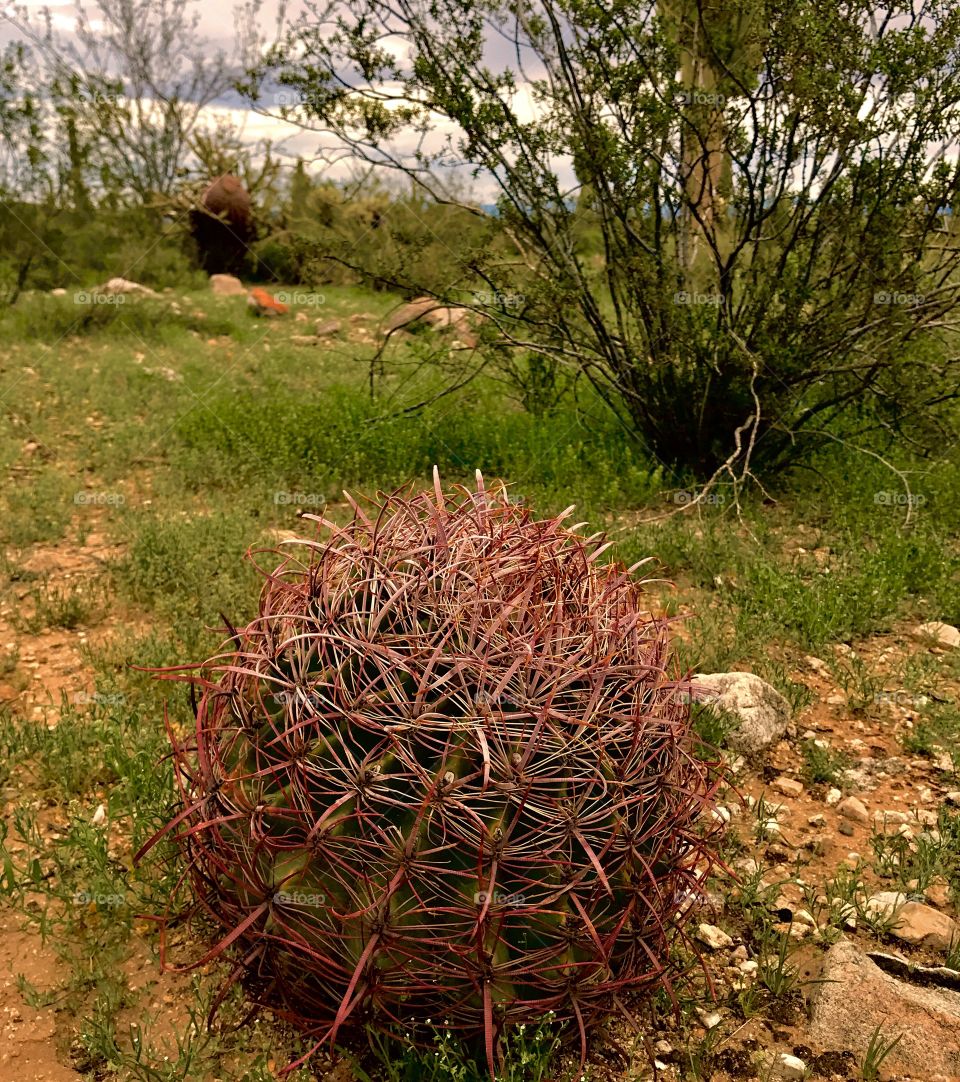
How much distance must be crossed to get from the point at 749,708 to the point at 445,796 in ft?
6.45

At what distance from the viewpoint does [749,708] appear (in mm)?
3482

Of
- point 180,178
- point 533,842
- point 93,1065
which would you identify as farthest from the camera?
point 180,178

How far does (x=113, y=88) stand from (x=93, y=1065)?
16.7 meters

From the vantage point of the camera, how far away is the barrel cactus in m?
1.86

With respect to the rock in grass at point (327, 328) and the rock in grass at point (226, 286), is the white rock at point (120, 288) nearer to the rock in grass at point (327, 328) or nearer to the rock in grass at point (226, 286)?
the rock in grass at point (226, 286)

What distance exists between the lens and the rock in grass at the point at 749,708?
344 centimetres

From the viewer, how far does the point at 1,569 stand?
4930mm

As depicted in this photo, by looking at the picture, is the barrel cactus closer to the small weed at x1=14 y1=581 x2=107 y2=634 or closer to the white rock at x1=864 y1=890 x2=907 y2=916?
the white rock at x1=864 y1=890 x2=907 y2=916

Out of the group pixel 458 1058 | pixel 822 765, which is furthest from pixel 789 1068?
pixel 822 765

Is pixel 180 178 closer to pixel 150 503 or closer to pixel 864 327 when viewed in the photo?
pixel 150 503

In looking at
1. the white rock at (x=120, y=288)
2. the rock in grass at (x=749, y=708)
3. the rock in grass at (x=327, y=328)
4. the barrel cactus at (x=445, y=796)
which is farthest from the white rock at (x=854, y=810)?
the white rock at (x=120, y=288)

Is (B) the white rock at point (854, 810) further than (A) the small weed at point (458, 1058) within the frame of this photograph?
Yes

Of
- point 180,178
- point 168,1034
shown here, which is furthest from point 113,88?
point 168,1034

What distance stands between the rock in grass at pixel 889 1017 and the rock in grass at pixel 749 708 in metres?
1.06
